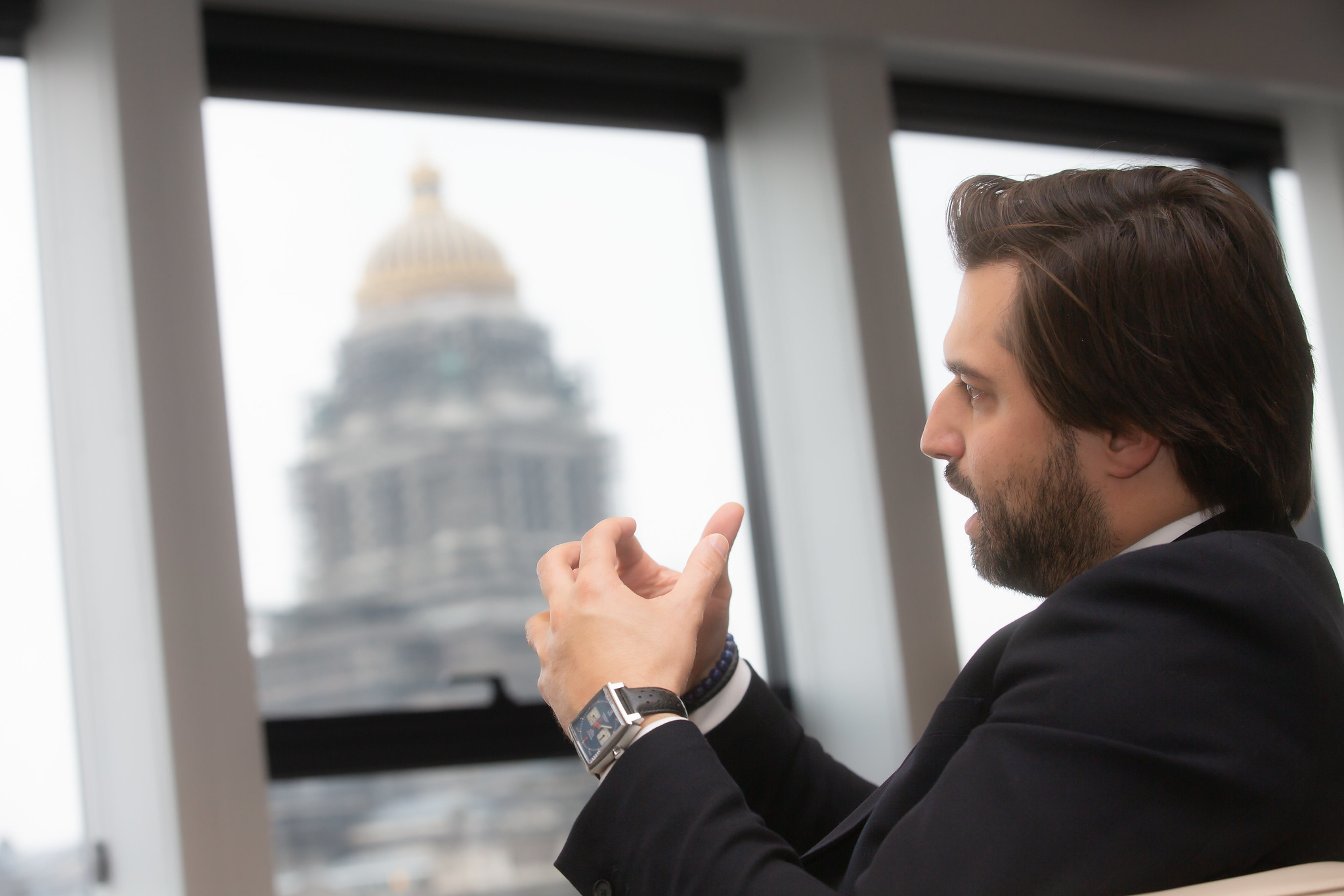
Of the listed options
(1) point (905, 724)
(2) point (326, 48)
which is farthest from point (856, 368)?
(2) point (326, 48)

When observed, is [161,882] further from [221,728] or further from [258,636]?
[258,636]

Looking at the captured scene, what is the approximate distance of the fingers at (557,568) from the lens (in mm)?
992

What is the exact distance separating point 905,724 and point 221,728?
139cm

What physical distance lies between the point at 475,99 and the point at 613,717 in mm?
2196

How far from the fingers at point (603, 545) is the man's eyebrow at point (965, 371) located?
12.7 inches

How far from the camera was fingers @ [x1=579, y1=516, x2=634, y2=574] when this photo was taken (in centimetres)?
100

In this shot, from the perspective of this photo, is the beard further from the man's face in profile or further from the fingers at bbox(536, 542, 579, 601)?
the fingers at bbox(536, 542, 579, 601)

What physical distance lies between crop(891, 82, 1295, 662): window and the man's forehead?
5.68ft

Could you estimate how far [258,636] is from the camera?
7.71ft

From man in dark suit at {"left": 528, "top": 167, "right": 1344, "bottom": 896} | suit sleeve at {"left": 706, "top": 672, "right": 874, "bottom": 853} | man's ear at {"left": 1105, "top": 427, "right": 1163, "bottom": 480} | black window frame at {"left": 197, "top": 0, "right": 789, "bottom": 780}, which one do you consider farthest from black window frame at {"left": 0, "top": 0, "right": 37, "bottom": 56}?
man's ear at {"left": 1105, "top": 427, "right": 1163, "bottom": 480}

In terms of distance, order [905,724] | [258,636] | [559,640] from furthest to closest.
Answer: [905,724] → [258,636] → [559,640]

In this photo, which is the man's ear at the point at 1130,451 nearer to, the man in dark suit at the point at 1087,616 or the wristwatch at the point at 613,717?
the man in dark suit at the point at 1087,616

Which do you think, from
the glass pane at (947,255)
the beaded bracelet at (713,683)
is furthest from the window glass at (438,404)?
the beaded bracelet at (713,683)

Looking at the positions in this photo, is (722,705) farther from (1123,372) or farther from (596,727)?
(1123,372)
